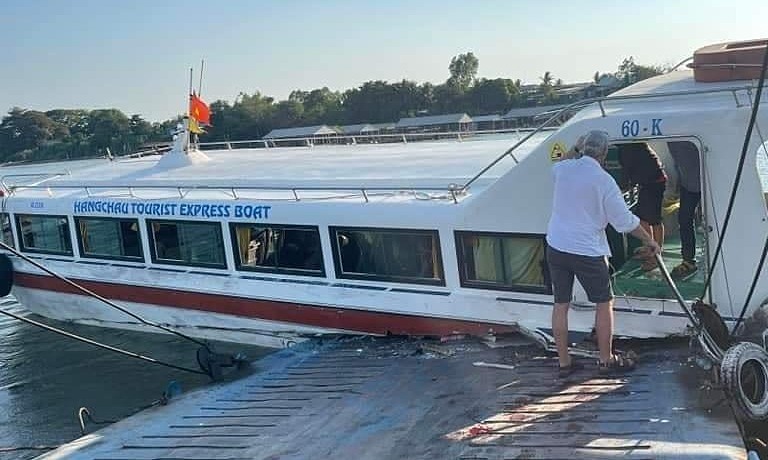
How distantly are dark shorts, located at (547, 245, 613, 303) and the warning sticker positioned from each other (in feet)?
3.82

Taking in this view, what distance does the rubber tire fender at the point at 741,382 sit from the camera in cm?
475

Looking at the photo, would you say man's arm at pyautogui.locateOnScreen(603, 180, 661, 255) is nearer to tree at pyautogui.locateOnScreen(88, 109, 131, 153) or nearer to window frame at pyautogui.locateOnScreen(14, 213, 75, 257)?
window frame at pyautogui.locateOnScreen(14, 213, 75, 257)

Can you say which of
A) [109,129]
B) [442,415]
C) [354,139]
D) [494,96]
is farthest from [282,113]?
[442,415]

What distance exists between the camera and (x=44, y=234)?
11.5 meters

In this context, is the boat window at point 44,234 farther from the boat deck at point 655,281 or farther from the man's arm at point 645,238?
the man's arm at point 645,238

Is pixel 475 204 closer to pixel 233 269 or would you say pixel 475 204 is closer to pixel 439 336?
pixel 439 336

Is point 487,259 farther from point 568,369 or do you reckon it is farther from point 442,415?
point 442,415

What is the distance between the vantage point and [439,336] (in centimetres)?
763

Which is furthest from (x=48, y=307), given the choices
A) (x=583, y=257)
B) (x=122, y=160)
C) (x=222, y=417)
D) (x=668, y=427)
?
(x=668, y=427)

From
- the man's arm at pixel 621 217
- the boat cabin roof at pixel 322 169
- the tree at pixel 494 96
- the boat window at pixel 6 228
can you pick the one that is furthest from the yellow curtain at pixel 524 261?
the tree at pixel 494 96

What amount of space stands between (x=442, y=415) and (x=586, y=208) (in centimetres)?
181

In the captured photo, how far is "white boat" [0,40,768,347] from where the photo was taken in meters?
6.08

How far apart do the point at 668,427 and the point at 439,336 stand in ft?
10.6

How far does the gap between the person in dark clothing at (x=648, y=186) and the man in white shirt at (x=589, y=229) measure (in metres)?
1.34
